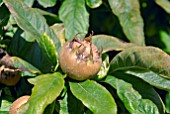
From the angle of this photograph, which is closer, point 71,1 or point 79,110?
point 79,110

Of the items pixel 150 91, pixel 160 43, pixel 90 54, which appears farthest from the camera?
pixel 160 43

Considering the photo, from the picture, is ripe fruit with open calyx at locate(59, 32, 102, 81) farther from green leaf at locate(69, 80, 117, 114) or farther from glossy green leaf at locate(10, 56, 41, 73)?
glossy green leaf at locate(10, 56, 41, 73)

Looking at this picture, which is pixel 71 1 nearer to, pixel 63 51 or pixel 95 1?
pixel 95 1

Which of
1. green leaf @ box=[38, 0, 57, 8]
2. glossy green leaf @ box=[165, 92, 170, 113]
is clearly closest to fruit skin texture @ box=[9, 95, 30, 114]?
green leaf @ box=[38, 0, 57, 8]

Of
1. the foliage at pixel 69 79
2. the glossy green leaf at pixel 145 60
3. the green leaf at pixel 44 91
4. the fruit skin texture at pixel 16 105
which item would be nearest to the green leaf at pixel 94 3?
the foliage at pixel 69 79

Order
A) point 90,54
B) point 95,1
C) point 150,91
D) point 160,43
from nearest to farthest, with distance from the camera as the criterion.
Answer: point 90,54
point 150,91
point 95,1
point 160,43

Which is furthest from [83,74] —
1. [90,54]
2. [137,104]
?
[137,104]
